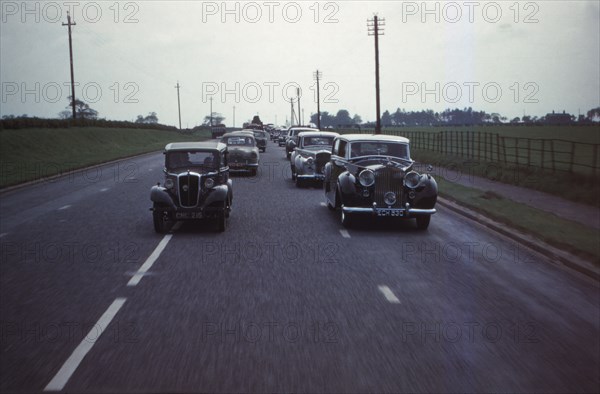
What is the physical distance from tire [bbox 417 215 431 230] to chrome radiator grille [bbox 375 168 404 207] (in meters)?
0.61

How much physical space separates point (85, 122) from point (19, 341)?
6792 centimetres

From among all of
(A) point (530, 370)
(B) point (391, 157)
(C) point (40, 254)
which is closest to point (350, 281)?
(A) point (530, 370)

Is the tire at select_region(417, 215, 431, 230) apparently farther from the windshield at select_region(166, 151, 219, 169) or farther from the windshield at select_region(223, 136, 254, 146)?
the windshield at select_region(223, 136, 254, 146)

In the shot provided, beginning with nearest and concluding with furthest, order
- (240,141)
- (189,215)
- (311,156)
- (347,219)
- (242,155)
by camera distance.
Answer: (189,215) → (347,219) → (311,156) → (242,155) → (240,141)

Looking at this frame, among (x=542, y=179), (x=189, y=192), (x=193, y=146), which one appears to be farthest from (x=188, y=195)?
(x=542, y=179)

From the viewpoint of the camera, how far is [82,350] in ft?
18.9

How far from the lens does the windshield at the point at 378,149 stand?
48.6ft

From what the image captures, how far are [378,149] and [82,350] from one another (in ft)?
33.4

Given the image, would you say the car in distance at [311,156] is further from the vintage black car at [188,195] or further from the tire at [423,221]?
the vintage black car at [188,195]

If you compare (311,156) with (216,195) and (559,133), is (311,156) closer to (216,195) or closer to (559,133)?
(216,195)

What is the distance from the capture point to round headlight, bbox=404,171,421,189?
13375 millimetres

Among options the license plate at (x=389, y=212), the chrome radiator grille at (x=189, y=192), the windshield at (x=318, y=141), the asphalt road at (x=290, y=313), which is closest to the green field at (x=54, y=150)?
the windshield at (x=318, y=141)

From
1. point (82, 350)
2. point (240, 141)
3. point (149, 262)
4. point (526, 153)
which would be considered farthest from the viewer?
point (526, 153)

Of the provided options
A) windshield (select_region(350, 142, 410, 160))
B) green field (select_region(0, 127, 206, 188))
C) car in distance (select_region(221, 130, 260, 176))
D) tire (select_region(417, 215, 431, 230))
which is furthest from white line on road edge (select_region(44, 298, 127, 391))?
car in distance (select_region(221, 130, 260, 176))
